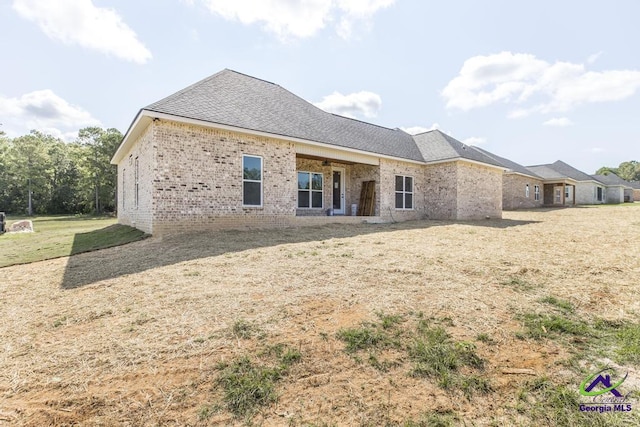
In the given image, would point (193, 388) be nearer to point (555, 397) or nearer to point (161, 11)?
point (555, 397)

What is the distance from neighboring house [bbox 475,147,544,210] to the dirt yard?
2205 centimetres

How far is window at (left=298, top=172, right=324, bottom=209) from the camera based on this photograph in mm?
15273

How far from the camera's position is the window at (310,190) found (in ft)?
50.1

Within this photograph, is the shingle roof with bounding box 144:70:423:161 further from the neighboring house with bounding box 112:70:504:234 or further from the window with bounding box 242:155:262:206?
the window with bounding box 242:155:262:206

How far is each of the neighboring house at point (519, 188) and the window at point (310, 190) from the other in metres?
18.3

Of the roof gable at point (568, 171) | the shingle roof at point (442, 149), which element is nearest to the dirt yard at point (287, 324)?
the shingle roof at point (442, 149)

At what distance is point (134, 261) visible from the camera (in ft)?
22.3

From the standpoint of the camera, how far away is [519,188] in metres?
28.2

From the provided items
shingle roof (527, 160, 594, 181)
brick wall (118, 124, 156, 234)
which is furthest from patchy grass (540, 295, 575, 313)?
shingle roof (527, 160, 594, 181)

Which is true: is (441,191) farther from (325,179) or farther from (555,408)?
(555,408)

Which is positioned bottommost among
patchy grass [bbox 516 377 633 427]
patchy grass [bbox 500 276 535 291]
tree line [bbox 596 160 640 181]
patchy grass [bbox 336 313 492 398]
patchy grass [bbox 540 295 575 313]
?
patchy grass [bbox 516 377 633 427]

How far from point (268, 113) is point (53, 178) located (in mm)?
44627

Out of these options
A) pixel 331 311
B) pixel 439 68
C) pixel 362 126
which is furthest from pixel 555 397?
pixel 362 126

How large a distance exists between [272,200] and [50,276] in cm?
681
